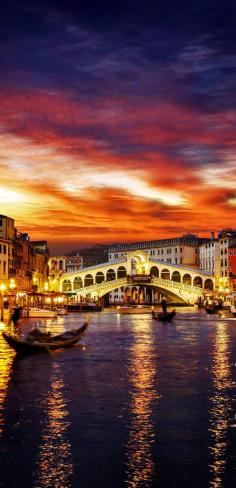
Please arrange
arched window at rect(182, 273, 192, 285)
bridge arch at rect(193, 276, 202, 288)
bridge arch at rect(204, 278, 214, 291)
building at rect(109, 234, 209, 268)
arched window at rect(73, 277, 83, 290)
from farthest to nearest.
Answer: building at rect(109, 234, 209, 268)
arched window at rect(182, 273, 192, 285)
bridge arch at rect(193, 276, 202, 288)
arched window at rect(73, 277, 83, 290)
bridge arch at rect(204, 278, 214, 291)

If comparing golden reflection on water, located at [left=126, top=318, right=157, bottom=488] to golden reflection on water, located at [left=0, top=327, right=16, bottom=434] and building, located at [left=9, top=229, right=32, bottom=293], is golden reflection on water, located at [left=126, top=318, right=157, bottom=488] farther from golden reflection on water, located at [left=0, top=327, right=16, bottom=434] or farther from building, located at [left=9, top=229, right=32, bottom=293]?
building, located at [left=9, top=229, right=32, bottom=293]

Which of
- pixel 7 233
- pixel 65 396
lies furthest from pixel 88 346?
pixel 7 233

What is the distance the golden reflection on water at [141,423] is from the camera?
9500 millimetres

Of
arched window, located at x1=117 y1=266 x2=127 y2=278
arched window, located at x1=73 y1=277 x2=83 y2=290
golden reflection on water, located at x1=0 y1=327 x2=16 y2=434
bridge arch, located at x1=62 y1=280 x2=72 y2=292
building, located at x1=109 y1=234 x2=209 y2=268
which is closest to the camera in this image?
golden reflection on water, located at x1=0 y1=327 x2=16 y2=434

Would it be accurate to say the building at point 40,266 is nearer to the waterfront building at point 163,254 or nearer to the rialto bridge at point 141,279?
the rialto bridge at point 141,279

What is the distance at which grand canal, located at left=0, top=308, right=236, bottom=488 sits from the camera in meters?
9.51

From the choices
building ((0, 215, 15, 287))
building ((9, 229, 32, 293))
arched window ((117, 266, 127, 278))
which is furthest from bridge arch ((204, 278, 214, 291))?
building ((0, 215, 15, 287))

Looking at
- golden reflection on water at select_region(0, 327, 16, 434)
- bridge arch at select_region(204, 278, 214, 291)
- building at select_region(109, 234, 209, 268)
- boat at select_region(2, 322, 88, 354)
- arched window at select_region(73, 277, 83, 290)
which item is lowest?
golden reflection on water at select_region(0, 327, 16, 434)

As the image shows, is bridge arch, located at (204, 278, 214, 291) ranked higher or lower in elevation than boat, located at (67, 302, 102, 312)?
higher

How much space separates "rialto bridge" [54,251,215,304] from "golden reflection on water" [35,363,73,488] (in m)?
72.2

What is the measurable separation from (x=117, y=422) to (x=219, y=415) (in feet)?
6.65

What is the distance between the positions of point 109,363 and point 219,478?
12912 mm

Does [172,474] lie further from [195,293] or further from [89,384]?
[195,293]

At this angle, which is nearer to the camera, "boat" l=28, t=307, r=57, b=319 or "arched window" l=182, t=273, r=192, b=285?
"boat" l=28, t=307, r=57, b=319
